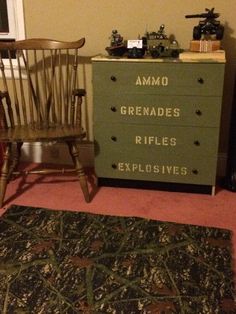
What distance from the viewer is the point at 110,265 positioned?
1748 millimetres

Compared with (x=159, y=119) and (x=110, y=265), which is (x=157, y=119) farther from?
(x=110, y=265)

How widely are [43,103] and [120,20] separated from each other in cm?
88

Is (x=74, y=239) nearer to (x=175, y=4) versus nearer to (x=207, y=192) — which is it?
(x=207, y=192)

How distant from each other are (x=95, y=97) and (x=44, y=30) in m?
0.81

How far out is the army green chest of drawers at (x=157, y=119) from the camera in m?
2.23

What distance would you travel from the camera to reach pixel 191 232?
2020 mm

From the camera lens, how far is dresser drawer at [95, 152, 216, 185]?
7.84ft

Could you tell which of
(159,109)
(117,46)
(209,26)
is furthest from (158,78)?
(209,26)

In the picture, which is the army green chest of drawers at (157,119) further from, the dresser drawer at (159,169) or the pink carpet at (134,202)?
the pink carpet at (134,202)

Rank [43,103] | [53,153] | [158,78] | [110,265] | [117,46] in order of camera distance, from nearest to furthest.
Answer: [110,265] < [158,78] < [117,46] < [43,103] < [53,153]

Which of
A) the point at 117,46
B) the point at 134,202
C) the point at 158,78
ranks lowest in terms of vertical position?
the point at 134,202

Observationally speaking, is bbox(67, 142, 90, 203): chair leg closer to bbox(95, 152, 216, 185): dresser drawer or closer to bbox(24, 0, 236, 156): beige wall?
bbox(95, 152, 216, 185): dresser drawer

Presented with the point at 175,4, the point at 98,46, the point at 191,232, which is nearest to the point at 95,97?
the point at 98,46

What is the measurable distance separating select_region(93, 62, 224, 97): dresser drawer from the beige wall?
0.49m
